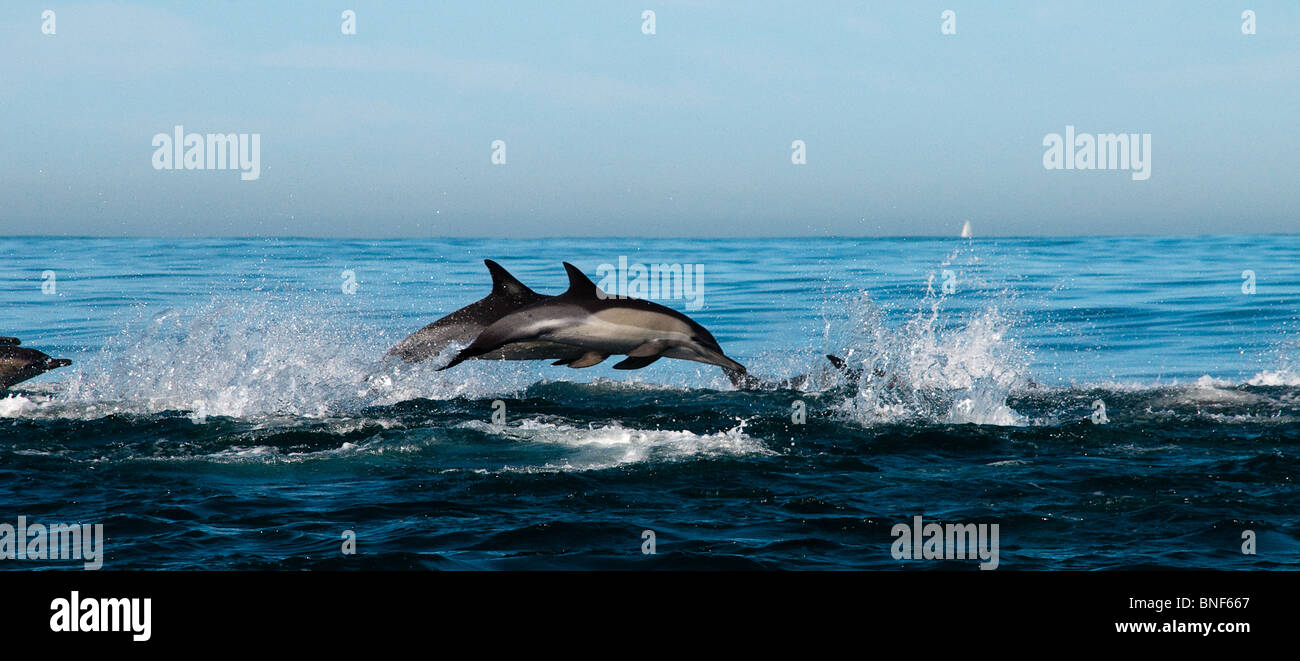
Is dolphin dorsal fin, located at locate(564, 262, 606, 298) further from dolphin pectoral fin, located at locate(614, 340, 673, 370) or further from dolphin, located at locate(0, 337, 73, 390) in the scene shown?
dolphin, located at locate(0, 337, 73, 390)

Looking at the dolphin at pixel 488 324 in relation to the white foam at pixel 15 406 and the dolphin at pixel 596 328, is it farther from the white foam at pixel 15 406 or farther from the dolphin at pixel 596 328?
the white foam at pixel 15 406

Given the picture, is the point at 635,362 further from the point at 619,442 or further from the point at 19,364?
the point at 19,364

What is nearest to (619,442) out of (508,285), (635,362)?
(635,362)

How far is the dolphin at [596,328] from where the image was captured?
11664 mm

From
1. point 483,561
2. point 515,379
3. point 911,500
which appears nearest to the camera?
point 483,561

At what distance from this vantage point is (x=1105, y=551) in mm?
8453

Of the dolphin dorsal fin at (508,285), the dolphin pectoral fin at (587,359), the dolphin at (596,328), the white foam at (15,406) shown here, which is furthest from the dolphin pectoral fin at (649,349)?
the white foam at (15,406)

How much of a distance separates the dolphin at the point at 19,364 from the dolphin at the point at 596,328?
19.2 feet

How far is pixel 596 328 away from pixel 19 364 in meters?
7.03

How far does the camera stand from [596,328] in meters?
12.0

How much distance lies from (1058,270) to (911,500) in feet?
117

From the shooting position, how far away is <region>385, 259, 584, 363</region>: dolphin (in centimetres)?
1190

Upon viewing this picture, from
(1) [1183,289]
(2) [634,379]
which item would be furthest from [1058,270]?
(2) [634,379]

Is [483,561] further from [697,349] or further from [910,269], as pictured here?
[910,269]
